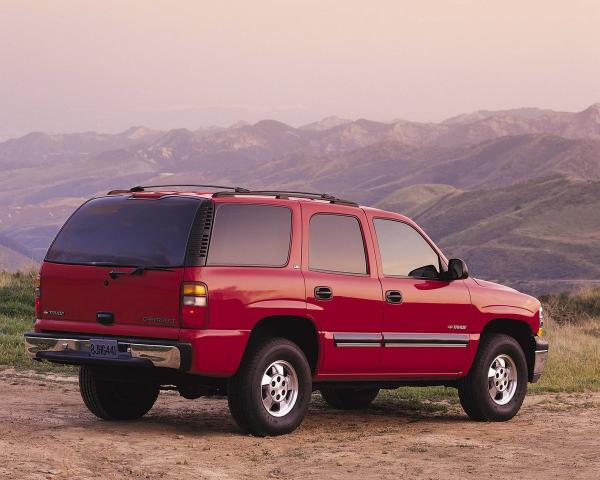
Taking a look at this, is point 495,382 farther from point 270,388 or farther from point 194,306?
point 194,306

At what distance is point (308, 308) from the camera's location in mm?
9273

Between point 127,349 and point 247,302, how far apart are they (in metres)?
0.93

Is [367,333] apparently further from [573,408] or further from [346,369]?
[573,408]

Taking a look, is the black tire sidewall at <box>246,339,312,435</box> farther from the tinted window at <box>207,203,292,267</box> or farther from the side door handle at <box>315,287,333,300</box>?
the tinted window at <box>207,203,292,267</box>

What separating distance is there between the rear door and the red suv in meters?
0.01

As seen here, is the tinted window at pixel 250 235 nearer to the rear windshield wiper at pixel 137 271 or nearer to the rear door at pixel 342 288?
the rear door at pixel 342 288

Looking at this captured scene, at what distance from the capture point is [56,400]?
11.7 metres

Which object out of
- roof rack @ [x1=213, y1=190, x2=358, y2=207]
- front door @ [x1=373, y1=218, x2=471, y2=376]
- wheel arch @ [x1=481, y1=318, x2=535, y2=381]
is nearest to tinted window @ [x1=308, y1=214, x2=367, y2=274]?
roof rack @ [x1=213, y1=190, x2=358, y2=207]

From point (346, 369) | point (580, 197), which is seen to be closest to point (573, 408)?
point (346, 369)

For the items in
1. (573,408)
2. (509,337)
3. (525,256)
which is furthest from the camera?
(525,256)

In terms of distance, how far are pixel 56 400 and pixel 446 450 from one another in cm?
441

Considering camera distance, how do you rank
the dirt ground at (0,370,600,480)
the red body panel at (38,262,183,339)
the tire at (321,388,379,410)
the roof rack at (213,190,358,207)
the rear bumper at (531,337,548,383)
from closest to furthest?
the dirt ground at (0,370,600,480)
the red body panel at (38,262,183,339)
the roof rack at (213,190,358,207)
the rear bumper at (531,337,548,383)
the tire at (321,388,379,410)

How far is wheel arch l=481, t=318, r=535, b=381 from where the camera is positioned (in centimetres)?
1123

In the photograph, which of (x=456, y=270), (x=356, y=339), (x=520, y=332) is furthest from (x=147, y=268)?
(x=520, y=332)
